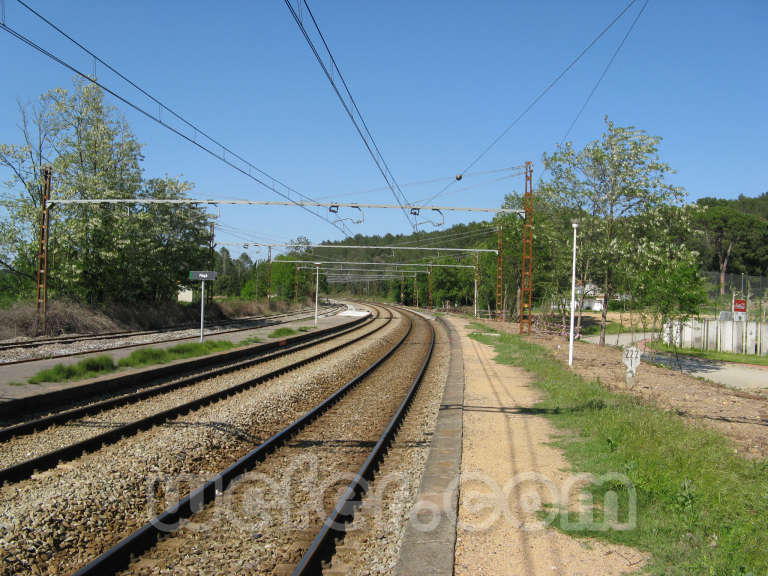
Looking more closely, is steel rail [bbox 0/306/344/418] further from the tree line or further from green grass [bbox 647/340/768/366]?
green grass [bbox 647/340/768/366]

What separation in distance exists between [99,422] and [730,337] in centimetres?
3912

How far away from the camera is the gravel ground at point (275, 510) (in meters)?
4.85

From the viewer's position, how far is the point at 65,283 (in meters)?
28.8

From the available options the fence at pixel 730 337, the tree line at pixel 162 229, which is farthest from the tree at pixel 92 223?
the fence at pixel 730 337

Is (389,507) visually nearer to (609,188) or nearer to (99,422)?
(99,422)

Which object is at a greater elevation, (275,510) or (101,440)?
(101,440)

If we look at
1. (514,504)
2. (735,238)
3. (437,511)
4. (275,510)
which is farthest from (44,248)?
(735,238)

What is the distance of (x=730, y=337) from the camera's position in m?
37.2

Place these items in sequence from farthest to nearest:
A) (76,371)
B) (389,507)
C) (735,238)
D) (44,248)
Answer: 1. (735,238)
2. (44,248)
3. (76,371)
4. (389,507)

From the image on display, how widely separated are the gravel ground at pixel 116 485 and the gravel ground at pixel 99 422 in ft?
2.41

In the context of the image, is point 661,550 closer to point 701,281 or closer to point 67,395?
point 67,395

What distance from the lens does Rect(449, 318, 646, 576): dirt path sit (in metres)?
4.96

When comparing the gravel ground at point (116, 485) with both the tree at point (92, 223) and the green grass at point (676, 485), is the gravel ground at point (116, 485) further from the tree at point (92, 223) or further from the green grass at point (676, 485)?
the tree at point (92, 223)

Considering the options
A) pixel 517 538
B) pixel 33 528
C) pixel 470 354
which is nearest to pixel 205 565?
pixel 33 528
